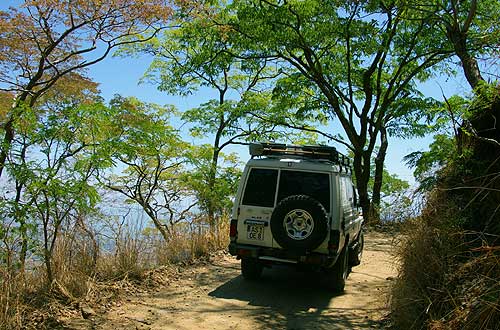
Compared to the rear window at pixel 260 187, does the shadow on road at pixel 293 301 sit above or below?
below

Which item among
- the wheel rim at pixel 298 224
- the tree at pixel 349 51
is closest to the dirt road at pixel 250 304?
the wheel rim at pixel 298 224

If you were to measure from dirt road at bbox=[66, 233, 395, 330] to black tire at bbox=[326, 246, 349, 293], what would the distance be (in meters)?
0.17

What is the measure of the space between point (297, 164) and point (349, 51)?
38.9 ft

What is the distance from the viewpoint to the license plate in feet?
23.8

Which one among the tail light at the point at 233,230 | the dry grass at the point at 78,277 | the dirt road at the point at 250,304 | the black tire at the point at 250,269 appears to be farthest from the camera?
the black tire at the point at 250,269

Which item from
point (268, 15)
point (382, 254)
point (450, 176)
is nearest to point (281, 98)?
point (268, 15)

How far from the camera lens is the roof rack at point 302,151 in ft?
26.3

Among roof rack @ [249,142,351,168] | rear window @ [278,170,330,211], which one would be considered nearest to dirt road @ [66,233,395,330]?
rear window @ [278,170,330,211]

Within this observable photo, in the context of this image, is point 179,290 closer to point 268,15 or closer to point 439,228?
point 439,228

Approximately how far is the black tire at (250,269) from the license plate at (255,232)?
0.67 m

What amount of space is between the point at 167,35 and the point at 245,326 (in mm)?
20765

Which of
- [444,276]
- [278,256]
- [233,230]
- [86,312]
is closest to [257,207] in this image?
[233,230]

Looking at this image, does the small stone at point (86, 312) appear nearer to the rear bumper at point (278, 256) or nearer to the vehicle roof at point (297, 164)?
the rear bumper at point (278, 256)

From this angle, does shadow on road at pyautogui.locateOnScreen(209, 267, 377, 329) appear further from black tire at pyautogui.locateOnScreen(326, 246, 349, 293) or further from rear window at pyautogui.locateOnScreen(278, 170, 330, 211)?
rear window at pyautogui.locateOnScreen(278, 170, 330, 211)
